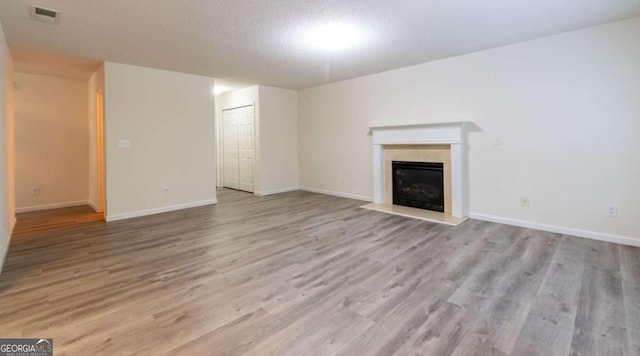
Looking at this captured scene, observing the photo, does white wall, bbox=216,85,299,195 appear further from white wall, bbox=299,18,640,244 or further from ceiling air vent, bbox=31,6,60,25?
ceiling air vent, bbox=31,6,60,25

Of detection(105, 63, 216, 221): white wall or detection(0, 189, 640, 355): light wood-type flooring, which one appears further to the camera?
detection(105, 63, 216, 221): white wall

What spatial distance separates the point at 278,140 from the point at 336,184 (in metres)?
1.78

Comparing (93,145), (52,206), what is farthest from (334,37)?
(52,206)

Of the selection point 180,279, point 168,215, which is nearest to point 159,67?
point 168,215

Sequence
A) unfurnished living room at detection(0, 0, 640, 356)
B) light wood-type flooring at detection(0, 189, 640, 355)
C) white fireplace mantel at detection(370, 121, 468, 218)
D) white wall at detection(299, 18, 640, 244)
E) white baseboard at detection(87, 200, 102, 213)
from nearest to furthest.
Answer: light wood-type flooring at detection(0, 189, 640, 355)
unfurnished living room at detection(0, 0, 640, 356)
white wall at detection(299, 18, 640, 244)
white fireplace mantel at detection(370, 121, 468, 218)
white baseboard at detection(87, 200, 102, 213)

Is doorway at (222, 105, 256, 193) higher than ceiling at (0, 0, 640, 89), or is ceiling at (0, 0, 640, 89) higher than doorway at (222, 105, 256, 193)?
ceiling at (0, 0, 640, 89)

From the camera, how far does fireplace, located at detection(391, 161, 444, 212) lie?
4.91 meters

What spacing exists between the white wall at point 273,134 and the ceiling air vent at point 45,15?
12.7 ft

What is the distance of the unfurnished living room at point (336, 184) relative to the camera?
6.49 feet

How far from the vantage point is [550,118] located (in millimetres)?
3760

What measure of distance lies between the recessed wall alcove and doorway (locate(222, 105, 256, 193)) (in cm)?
302

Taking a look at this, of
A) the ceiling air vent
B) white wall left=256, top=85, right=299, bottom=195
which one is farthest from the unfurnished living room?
white wall left=256, top=85, right=299, bottom=195

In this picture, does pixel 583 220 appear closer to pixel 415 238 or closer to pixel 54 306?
pixel 415 238

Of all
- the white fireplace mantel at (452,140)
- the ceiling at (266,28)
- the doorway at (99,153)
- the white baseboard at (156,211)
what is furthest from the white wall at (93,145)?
the white fireplace mantel at (452,140)
